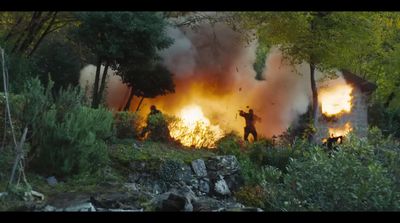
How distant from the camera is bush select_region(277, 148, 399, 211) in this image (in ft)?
29.8

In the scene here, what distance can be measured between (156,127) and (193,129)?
3.95 feet

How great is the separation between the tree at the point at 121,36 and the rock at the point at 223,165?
10.2 feet

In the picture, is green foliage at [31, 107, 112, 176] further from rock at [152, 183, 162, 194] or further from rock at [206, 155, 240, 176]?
rock at [206, 155, 240, 176]

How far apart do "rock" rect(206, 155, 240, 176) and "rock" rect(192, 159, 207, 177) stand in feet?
0.58

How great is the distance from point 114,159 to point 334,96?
13.0m

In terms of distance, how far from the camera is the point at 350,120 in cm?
2336

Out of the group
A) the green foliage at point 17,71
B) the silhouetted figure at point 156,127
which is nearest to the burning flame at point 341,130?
the silhouetted figure at point 156,127

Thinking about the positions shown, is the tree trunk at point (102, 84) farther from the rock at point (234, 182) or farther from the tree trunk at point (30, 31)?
the rock at point (234, 182)

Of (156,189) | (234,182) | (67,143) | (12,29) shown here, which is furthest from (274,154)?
(12,29)

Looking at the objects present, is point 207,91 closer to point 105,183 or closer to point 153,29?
point 153,29

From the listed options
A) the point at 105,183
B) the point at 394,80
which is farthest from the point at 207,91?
the point at 394,80

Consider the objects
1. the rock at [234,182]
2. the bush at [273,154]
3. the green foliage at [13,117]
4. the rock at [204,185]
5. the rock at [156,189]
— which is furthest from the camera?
the bush at [273,154]

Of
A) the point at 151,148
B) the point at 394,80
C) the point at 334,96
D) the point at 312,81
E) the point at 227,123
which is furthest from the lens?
the point at 394,80

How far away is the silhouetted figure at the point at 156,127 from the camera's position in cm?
1486
